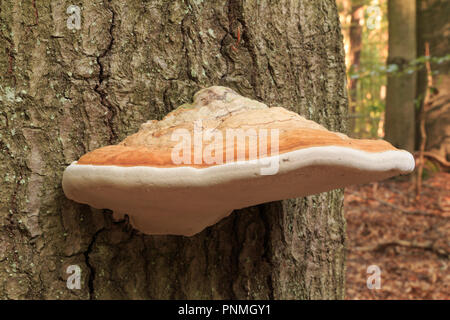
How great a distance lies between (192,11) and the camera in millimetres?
1623

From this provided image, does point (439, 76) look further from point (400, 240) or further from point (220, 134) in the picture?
point (220, 134)

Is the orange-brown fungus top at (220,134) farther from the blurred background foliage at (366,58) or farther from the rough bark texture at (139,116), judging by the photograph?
the blurred background foliage at (366,58)

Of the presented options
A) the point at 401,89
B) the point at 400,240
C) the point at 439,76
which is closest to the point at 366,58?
the point at 439,76

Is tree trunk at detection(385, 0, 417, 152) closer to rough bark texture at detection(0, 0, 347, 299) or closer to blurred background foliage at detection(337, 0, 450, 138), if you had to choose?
blurred background foliage at detection(337, 0, 450, 138)

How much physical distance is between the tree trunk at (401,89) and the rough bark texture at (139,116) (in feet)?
20.6

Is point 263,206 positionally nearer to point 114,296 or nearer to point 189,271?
point 189,271

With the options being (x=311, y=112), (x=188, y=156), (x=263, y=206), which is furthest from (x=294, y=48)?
(x=188, y=156)

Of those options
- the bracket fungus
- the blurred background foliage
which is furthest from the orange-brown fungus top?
the blurred background foliage

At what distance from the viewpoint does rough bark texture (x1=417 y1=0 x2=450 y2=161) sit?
7547 mm

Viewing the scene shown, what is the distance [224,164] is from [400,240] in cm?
509

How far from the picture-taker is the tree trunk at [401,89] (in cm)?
726

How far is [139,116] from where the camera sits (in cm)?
153

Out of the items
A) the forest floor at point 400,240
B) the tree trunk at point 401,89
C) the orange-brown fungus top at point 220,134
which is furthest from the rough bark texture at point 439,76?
the orange-brown fungus top at point 220,134

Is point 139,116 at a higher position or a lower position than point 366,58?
lower
